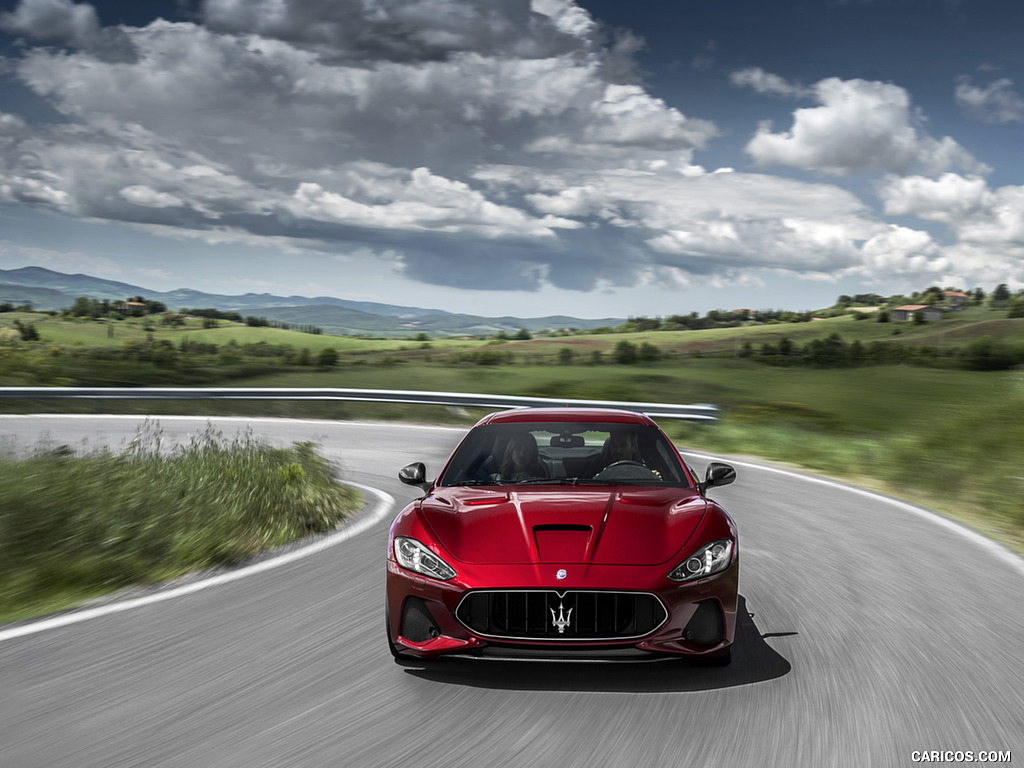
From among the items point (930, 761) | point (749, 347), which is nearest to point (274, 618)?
point (930, 761)

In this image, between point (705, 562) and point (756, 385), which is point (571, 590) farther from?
point (756, 385)

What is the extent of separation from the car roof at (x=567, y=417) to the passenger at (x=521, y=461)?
0.49 feet

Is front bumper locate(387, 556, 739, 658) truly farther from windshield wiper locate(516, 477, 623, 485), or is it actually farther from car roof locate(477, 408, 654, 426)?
car roof locate(477, 408, 654, 426)

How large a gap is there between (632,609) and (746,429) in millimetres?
15975

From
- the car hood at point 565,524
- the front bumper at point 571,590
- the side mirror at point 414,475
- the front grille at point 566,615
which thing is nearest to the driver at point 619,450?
the car hood at point 565,524

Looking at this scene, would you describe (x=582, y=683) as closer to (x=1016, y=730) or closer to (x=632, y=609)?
(x=632, y=609)

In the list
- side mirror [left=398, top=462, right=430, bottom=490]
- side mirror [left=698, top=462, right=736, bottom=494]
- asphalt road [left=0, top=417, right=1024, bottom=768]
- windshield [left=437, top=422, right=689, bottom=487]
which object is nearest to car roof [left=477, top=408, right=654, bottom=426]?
windshield [left=437, top=422, right=689, bottom=487]

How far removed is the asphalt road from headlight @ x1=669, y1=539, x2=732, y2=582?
439mm

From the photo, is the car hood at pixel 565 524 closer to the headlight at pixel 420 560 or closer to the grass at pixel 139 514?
the headlight at pixel 420 560

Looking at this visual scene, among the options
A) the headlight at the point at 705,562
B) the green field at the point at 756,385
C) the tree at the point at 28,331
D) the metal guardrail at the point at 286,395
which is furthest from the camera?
the tree at the point at 28,331

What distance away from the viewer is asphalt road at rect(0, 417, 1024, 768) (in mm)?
3545

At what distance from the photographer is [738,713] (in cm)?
394

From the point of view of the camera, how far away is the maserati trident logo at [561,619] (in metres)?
4.13

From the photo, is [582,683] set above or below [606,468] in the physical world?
below
